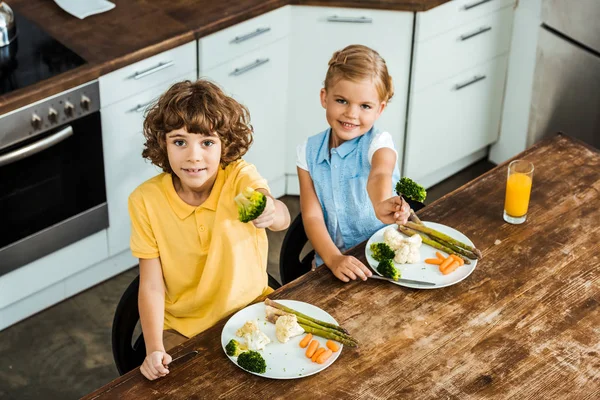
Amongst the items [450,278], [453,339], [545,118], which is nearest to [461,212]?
[450,278]

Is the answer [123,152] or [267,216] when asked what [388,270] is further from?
[123,152]

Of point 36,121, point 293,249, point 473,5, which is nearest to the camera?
point 293,249

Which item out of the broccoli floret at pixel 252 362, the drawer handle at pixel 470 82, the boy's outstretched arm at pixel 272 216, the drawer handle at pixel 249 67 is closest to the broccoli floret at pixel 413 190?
the boy's outstretched arm at pixel 272 216

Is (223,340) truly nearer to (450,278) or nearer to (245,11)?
(450,278)

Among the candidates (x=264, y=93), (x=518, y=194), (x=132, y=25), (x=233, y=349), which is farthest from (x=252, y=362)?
(x=264, y=93)

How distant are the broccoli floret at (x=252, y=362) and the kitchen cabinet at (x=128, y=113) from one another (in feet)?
4.28

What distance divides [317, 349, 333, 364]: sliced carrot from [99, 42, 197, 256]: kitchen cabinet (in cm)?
134

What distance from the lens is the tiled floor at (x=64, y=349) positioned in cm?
333

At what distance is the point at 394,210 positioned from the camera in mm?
2377

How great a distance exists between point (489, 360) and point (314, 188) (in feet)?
2.67

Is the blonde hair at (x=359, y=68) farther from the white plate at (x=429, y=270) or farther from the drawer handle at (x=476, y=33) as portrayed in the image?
the drawer handle at (x=476, y=33)

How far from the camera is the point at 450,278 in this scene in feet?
7.88

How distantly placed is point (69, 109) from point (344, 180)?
108 centimetres

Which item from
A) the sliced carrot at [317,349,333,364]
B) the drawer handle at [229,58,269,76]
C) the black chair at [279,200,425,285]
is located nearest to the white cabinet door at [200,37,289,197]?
the drawer handle at [229,58,269,76]
